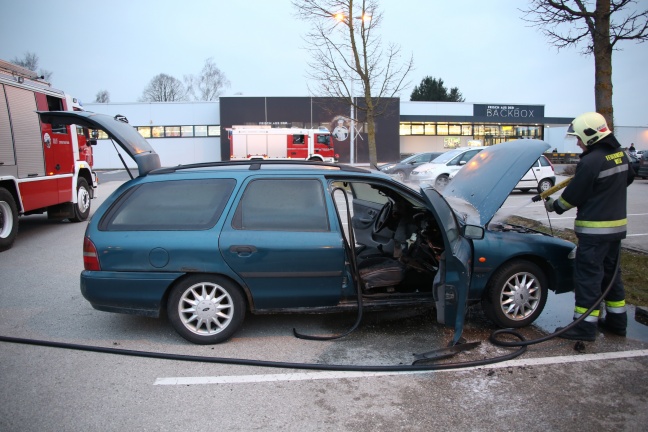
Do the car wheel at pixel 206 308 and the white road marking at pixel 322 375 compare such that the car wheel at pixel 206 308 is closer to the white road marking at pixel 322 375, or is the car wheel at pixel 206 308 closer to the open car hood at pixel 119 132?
the white road marking at pixel 322 375

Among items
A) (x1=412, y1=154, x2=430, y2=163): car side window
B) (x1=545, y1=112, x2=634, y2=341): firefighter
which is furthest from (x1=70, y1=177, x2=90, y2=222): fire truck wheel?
(x1=412, y1=154, x2=430, y2=163): car side window

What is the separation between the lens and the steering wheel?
17.5 feet

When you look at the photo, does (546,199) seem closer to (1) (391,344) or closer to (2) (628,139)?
(1) (391,344)

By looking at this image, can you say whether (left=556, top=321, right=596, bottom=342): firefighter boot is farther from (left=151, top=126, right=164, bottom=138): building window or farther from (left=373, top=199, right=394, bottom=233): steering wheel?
(left=151, top=126, right=164, bottom=138): building window

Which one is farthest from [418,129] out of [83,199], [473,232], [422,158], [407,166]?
[473,232]

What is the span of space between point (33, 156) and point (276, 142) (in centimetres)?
1963

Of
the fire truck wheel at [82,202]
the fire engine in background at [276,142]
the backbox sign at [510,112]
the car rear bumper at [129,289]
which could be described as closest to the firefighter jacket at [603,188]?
the car rear bumper at [129,289]

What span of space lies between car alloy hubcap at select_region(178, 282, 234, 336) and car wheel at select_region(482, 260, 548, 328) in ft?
7.68

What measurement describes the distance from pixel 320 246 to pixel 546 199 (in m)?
2.19

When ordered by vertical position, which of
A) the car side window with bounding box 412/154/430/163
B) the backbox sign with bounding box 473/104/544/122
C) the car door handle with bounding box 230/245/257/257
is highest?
the backbox sign with bounding box 473/104/544/122

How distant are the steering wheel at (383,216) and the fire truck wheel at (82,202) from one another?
8.12 m

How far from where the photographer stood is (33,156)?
870 centimetres

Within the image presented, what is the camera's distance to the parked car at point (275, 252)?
3.95 m

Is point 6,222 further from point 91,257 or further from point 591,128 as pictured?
point 591,128
